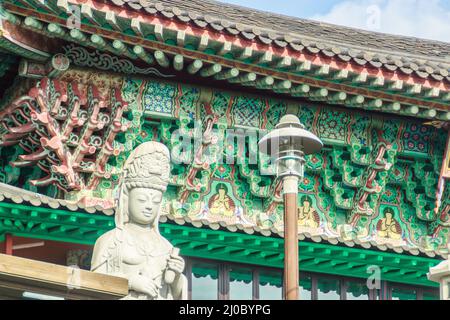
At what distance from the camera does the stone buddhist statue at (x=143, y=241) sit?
1881 centimetres

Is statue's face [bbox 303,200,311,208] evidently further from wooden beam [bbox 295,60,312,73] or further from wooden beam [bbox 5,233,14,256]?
wooden beam [bbox 5,233,14,256]

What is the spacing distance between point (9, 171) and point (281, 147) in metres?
5.84

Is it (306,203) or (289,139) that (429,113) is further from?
(289,139)

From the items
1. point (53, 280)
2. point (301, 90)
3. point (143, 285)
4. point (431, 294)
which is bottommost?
point (53, 280)

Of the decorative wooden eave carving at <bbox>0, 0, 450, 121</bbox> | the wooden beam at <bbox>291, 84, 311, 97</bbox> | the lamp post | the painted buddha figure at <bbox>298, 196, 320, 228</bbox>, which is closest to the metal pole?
the lamp post

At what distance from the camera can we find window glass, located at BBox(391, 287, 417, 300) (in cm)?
2505

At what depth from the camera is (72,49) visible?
23.5 meters

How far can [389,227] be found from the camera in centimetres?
2577

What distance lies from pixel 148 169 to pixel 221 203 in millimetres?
5312

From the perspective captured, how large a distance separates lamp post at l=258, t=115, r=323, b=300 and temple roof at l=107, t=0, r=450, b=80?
3.67 m

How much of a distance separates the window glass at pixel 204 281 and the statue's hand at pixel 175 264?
4.26 m

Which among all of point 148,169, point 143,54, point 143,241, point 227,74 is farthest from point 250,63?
point 143,241

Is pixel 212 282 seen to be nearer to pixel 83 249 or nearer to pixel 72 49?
pixel 83 249
